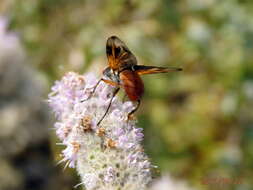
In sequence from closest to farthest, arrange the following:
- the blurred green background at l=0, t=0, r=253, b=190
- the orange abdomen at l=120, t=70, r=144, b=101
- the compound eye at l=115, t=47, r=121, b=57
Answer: the orange abdomen at l=120, t=70, r=144, b=101, the compound eye at l=115, t=47, r=121, b=57, the blurred green background at l=0, t=0, r=253, b=190

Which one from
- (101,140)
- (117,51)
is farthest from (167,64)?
(101,140)

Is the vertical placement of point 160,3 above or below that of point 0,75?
above

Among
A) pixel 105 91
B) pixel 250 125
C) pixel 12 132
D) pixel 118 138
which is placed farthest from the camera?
pixel 250 125

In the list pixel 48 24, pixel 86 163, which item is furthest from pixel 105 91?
pixel 48 24

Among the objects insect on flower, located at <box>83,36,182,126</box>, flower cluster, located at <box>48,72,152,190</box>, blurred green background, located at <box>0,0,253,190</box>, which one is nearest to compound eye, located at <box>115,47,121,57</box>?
insect on flower, located at <box>83,36,182,126</box>

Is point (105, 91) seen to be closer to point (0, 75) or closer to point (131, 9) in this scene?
point (0, 75)

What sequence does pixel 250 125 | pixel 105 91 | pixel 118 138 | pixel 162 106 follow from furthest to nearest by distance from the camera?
pixel 162 106, pixel 250 125, pixel 105 91, pixel 118 138

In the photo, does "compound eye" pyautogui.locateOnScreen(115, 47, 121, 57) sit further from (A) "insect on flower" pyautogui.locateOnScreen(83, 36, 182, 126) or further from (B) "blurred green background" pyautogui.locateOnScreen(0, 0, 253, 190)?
(B) "blurred green background" pyautogui.locateOnScreen(0, 0, 253, 190)
